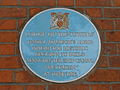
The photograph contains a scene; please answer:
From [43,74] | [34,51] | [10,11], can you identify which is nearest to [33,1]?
[10,11]

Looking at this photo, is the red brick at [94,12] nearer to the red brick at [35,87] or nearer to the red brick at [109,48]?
the red brick at [109,48]

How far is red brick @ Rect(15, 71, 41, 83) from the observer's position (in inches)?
64.4

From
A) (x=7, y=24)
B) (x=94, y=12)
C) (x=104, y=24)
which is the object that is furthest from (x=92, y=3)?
(x=7, y=24)

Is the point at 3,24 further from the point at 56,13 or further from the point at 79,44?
the point at 79,44

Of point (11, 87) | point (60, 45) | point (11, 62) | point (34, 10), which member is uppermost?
point (34, 10)

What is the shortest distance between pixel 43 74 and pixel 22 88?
0.55 feet

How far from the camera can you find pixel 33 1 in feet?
5.88

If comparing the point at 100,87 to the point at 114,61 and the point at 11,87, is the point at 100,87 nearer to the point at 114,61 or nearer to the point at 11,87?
the point at 114,61

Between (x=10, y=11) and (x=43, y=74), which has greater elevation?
(x=10, y=11)

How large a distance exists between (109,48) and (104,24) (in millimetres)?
181

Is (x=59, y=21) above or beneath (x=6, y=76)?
above

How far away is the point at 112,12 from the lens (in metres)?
1.78

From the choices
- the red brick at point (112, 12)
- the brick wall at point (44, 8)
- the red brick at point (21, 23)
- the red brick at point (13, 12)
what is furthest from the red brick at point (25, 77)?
the red brick at point (112, 12)

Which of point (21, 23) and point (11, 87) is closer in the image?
point (11, 87)
